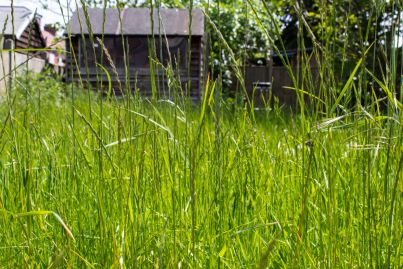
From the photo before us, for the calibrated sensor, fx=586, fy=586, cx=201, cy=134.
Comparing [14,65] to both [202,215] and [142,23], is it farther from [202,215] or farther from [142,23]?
[142,23]

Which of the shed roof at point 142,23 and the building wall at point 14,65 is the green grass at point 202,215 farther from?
the shed roof at point 142,23

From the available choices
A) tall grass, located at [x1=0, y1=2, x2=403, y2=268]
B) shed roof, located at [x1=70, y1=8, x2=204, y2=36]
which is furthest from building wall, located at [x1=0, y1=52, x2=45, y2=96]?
shed roof, located at [x1=70, y1=8, x2=204, y2=36]

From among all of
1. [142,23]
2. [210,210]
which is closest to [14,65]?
[210,210]

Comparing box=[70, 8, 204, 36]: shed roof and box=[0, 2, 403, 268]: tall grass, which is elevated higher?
box=[70, 8, 204, 36]: shed roof

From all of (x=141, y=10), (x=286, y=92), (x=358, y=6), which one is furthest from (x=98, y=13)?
(x=358, y=6)

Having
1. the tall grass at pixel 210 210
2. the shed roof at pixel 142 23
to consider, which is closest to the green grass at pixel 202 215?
the tall grass at pixel 210 210

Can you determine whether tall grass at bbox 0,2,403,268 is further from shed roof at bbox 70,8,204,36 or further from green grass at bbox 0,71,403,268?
shed roof at bbox 70,8,204,36

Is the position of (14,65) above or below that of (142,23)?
below

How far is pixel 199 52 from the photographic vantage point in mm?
12625

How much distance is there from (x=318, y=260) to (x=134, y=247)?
38 centimetres

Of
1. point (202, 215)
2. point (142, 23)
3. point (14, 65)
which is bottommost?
point (202, 215)

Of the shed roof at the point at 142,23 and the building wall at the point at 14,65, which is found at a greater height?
the shed roof at the point at 142,23

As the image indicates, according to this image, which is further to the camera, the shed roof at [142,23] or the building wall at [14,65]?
the shed roof at [142,23]

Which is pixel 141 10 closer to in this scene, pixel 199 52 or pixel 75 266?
pixel 199 52
